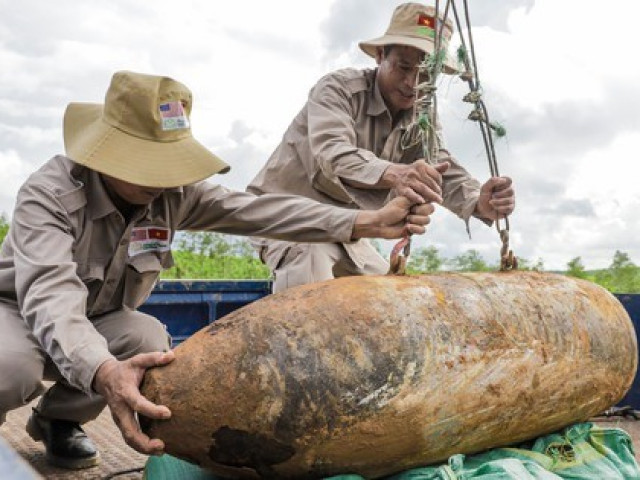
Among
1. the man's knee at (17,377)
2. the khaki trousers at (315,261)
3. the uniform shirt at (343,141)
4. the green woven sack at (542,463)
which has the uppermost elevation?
the uniform shirt at (343,141)

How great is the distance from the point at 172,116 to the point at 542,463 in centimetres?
149

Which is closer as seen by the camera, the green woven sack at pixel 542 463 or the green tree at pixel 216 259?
the green woven sack at pixel 542 463

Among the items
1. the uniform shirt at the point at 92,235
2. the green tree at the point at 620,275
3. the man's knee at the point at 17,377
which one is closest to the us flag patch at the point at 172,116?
the uniform shirt at the point at 92,235

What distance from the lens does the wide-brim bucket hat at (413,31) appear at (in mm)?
3350

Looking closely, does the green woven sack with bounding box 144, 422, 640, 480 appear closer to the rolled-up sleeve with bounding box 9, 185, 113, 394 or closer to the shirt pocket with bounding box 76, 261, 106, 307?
the rolled-up sleeve with bounding box 9, 185, 113, 394

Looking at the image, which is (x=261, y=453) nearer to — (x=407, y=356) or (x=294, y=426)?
(x=294, y=426)

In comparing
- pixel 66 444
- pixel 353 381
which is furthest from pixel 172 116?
pixel 66 444

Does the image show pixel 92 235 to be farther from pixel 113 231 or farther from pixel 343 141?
A: pixel 343 141

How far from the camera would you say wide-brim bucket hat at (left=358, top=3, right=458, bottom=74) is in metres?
3.35

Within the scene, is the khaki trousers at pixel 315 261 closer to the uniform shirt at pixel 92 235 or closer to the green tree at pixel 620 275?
the uniform shirt at pixel 92 235

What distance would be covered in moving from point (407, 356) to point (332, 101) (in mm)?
1670

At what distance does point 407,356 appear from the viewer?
82.9 inches

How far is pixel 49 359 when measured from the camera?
2676 mm

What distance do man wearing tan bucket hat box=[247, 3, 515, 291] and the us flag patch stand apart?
832 millimetres
